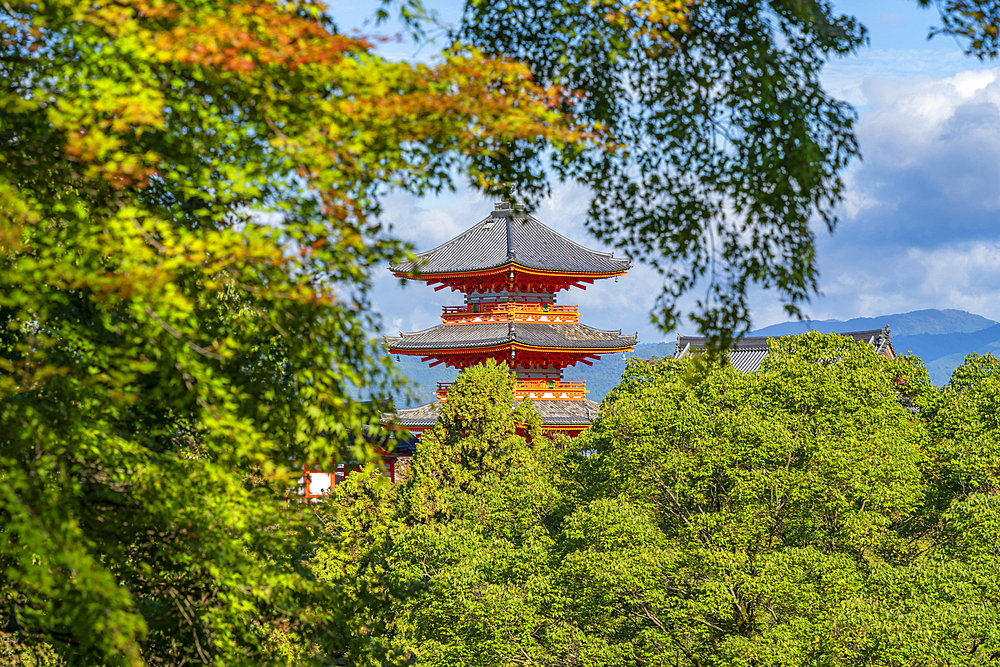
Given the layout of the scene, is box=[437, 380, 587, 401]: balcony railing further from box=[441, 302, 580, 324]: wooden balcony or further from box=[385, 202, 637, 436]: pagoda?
box=[441, 302, 580, 324]: wooden balcony

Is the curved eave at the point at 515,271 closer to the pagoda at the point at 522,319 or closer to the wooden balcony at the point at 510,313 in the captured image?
the pagoda at the point at 522,319

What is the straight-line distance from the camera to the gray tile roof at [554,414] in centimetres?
2910

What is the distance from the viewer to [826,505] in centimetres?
1158

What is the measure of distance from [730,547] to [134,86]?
1003 centimetres

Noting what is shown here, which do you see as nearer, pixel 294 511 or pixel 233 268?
pixel 233 268

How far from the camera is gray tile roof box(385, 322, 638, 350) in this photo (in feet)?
96.7

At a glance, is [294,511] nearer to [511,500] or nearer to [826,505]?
[826,505]

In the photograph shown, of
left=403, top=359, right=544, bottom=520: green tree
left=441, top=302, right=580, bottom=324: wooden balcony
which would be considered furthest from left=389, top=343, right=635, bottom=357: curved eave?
left=403, top=359, right=544, bottom=520: green tree

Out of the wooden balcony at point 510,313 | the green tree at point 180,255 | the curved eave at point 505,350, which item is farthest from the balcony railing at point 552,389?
the green tree at point 180,255

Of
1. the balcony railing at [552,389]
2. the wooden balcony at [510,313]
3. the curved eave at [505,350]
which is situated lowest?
the balcony railing at [552,389]

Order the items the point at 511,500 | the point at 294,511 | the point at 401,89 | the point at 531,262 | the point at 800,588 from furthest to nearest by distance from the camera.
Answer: the point at 531,262, the point at 511,500, the point at 800,588, the point at 294,511, the point at 401,89

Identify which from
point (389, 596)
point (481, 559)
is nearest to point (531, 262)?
point (481, 559)

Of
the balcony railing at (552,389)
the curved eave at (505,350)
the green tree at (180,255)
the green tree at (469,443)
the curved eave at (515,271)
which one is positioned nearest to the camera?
the green tree at (180,255)

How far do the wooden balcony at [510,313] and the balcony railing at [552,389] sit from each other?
2.23 m
